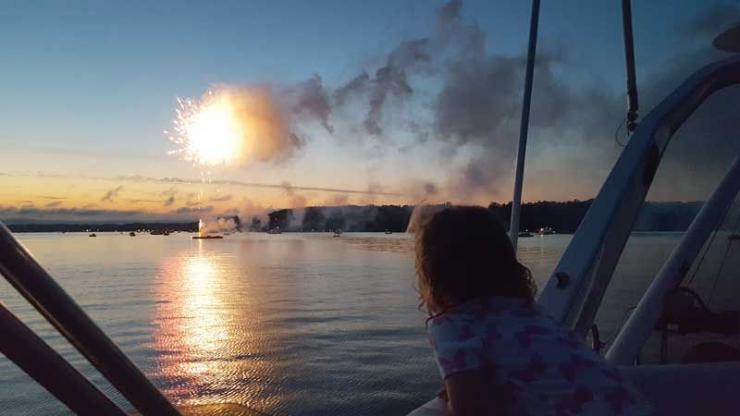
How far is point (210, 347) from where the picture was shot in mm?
12258

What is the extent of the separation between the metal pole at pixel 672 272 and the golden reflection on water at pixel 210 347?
515cm

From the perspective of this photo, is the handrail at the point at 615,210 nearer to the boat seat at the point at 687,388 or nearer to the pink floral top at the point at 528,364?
the boat seat at the point at 687,388

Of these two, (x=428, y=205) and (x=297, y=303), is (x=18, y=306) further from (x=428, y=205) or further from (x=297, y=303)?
→ (x=428, y=205)

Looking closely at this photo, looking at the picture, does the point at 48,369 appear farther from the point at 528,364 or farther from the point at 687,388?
the point at 687,388

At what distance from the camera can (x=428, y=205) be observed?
7.46 ft

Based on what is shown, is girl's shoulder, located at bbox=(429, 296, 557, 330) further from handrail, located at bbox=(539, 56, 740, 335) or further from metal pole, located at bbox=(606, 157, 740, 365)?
metal pole, located at bbox=(606, 157, 740, 365)

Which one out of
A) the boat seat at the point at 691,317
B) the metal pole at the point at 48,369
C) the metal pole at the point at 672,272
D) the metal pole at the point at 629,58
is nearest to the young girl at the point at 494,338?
the metal pole at the point at 48,369

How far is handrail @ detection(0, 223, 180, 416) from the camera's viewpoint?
1099 mm

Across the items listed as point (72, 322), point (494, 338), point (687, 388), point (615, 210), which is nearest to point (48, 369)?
point (72, 322)

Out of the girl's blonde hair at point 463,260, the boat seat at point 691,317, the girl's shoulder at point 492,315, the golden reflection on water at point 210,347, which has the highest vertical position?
the girl's blonde hair at point 463,260

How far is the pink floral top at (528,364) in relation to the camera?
1.87m

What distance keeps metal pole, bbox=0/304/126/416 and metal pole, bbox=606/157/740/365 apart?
11.1 feet

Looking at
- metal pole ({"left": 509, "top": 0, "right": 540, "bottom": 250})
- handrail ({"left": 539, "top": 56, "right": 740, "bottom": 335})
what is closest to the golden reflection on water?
metal pole ({"left": 509, "top": 0, "right": 540, "bottom": 250})

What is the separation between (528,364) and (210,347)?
36.7 feet
